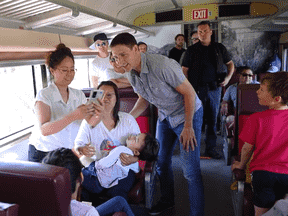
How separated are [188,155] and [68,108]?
3.54 ft

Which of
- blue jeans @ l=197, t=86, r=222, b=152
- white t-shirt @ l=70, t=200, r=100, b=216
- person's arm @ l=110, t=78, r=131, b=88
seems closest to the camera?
white t-shirt @ l=70, t=200, r=100, b=216

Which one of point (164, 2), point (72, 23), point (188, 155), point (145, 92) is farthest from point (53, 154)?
point (164, 2)

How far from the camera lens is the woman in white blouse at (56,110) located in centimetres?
198

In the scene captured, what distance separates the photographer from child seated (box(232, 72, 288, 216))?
6.38 feet

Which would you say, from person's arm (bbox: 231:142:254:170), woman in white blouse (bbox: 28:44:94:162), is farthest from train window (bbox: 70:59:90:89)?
person's arm (bbox: 231:142:254:170)

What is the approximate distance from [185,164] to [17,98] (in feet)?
6.77

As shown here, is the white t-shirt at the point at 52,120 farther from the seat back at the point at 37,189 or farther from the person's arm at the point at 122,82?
the person's arm at the point at 122,82

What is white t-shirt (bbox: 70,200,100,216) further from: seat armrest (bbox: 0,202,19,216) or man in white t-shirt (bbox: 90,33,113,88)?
man in white t-shirt (bbox: 90,33,113,88)

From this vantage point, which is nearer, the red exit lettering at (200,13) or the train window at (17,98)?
the train window at (17,98)

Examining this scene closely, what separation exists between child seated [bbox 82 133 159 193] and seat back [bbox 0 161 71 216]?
1.07 meters

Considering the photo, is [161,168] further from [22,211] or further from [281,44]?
[281,44]

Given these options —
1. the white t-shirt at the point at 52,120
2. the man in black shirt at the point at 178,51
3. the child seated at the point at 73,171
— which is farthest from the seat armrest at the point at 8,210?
the man in black shirt at the point at 178,51

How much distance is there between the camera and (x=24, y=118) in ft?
10.7

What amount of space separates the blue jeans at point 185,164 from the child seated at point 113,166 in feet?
0.92
